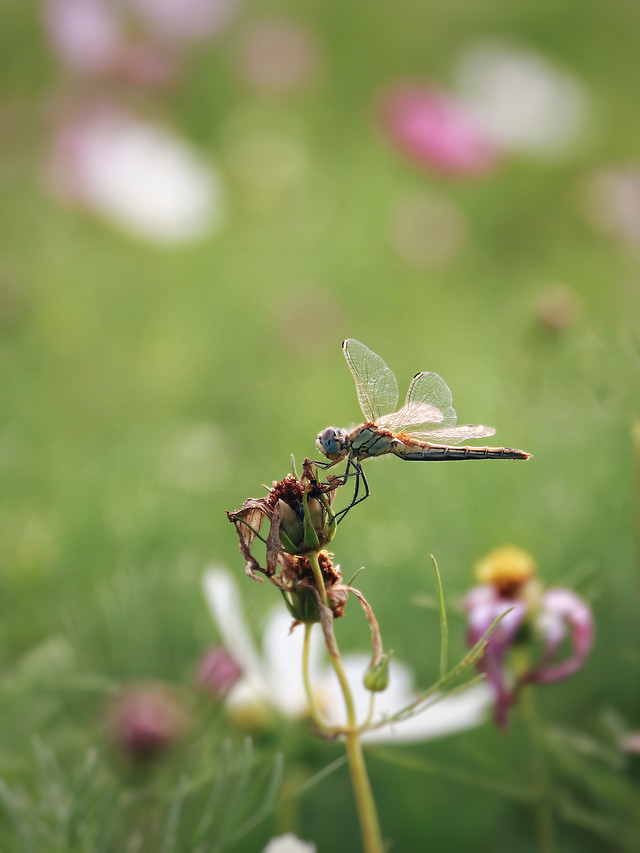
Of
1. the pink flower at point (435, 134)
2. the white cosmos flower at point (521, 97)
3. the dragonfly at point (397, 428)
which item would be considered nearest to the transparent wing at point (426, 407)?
the dragonfly at point (397, 428)

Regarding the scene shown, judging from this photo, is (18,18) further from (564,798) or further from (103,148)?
(564,798)

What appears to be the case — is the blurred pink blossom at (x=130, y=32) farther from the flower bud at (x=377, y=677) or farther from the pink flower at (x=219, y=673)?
the flower bud at (x=377, y=677)

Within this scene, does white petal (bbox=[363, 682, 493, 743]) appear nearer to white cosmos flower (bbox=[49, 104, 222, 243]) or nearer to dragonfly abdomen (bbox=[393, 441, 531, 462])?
dragonfly abdomen (bbox=[393, 441, 531, 462])

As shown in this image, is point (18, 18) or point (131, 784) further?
point (18, 18)

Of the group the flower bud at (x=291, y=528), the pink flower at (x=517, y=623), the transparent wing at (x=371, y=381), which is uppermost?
the transparent wing at (x=371, y=381)

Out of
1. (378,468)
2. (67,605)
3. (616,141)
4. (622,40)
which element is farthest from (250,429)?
(622,40)

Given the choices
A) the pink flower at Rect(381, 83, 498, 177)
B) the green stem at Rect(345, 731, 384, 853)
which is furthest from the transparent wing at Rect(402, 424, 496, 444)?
the pink flower at Rect(381, 83, 498, 177)
